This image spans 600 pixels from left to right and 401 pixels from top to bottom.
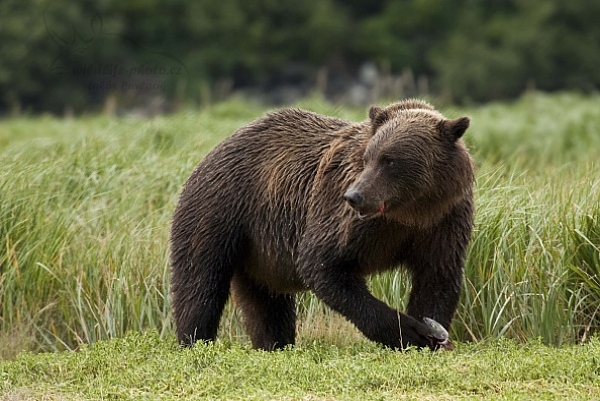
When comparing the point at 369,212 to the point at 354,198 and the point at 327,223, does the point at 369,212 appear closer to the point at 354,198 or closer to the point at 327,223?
the point at 354,198

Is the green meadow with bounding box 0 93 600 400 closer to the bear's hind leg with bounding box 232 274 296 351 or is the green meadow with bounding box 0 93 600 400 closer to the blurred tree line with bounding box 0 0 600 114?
the bear's hind leg with bounding box 232 274 296 351

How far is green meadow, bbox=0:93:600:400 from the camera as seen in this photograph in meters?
6.79

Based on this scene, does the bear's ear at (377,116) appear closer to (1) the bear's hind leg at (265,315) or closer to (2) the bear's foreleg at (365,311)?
(2) the bear's foreleg at (365,311)

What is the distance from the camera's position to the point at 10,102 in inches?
2069

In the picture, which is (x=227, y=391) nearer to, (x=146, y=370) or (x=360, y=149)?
(x=146, y=370)

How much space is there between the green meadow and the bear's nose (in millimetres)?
894

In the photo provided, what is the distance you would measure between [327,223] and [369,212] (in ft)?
1.82

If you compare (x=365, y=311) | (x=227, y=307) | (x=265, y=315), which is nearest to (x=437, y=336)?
(x=365, y=311)

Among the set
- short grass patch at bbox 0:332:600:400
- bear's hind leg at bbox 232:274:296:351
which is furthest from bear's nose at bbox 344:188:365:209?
bear's hind leg at bbox 232:274:296:351

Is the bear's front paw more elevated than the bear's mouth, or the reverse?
the bear's mouth

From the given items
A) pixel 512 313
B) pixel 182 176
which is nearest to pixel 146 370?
pixel 512 313

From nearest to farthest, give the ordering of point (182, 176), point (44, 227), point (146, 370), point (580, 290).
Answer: point (146, 370)
point (580, 290)
point (44, 227)
point (182, 176)

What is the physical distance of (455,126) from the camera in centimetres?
742

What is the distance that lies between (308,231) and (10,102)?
46622mm
